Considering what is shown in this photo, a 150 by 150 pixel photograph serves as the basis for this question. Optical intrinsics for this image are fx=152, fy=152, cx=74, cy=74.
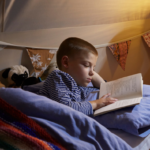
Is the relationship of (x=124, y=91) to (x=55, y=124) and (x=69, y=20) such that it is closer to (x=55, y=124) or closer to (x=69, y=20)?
(x=55, y=124)

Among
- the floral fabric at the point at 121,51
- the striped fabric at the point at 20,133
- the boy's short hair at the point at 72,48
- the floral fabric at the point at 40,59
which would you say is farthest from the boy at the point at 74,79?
the floral fabric at the point at 121,51

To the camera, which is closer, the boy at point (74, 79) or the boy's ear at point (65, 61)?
the boy at point (74, 79)

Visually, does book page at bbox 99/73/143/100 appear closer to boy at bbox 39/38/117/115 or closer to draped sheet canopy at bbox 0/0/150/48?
boy at bbox 39/38/117/115

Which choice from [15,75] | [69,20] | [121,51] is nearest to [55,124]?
[15,75]

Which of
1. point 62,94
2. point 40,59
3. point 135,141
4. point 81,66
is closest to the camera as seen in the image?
point 135,141

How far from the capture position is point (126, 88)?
72cm

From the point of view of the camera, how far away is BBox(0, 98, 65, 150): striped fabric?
1.02 feet

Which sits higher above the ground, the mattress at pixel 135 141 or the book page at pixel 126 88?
the book page at pixel 126 88

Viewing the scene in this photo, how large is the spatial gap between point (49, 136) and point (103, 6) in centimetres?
138

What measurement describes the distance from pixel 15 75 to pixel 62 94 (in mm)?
677

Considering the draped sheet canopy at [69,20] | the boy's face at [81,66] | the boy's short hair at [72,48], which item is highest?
the draped sheet canopy at [69,20]

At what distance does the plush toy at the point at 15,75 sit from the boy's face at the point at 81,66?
532 millimetres

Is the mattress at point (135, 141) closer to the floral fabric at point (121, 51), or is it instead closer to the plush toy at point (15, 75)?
the plush toy at point (15, 75)

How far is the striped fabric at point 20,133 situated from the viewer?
31cm
